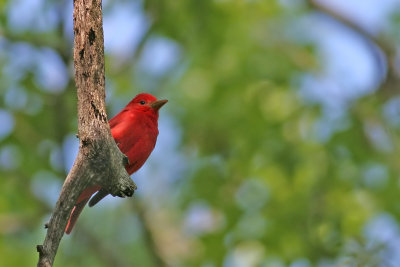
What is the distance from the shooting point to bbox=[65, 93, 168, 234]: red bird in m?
4.10

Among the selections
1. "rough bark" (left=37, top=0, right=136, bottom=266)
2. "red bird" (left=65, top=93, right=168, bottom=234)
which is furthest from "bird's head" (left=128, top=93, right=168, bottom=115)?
"rough bark" (left=37, top=0, right=136, bottom=266)

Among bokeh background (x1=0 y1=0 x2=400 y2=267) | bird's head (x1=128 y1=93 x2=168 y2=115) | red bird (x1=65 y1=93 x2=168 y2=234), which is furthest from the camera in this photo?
bokeh background (x1=0 y1=0 x2=400 y2=267)

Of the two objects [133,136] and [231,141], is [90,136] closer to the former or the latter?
[133,136]

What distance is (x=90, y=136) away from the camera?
3.17 metres

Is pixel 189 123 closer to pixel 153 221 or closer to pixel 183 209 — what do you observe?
pixel 183 209

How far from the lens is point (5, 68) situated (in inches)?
348

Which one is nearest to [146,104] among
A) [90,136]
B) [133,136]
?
[133,136]

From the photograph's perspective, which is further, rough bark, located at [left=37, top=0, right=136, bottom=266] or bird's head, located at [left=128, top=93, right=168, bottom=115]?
bird's head, located at [left=128, top=93, right=168, bottom=115]

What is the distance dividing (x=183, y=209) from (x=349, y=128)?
2627 millimetres

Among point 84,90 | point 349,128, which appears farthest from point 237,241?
point 84,90

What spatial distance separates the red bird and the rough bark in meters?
0.64

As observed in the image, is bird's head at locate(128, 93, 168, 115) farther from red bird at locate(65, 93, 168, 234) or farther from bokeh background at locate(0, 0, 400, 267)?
bokeh background at locate(0, 0, 400, 267)

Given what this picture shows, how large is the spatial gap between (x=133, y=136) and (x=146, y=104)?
0.53 m

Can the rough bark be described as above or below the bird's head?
below
